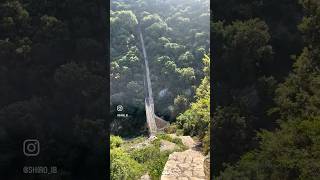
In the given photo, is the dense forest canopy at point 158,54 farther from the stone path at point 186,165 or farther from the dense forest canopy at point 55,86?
the stone path at point 186,165

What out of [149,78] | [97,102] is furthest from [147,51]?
[97,102]

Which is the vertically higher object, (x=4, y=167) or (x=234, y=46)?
(x=234, y=46)

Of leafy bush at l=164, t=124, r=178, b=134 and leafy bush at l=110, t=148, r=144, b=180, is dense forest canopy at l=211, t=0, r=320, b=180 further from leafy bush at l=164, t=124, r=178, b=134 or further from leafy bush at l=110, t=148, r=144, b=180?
leafy bush at l=110, t=148, r=144, b=180

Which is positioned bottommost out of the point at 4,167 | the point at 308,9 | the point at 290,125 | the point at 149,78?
the point at 4,167

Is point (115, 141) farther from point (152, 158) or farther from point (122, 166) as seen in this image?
point (152, 158)

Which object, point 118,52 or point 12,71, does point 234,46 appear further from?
point 12,71
